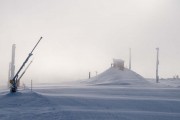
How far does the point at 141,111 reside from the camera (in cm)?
2133

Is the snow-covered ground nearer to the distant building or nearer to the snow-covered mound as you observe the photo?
the snow-covered mound

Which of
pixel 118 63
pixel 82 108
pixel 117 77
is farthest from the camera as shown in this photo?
pixel 118 63

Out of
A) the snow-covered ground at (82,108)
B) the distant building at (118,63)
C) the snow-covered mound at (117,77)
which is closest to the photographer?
the snow-covered ground at (82,108)

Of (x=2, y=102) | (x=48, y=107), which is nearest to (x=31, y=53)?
(x=2, y=102)

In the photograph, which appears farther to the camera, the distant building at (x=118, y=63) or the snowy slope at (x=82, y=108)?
the distant building at (x=118, y=63)

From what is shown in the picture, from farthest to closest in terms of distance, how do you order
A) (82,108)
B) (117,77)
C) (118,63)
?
(118,63), (117,77), (82,108)

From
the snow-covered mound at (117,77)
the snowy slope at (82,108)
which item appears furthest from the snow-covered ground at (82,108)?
the snow-covered mound at (117,77)

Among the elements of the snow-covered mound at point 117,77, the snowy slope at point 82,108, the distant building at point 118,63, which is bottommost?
the snowy slope at point 82,108

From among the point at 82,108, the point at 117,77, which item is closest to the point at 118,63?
the point at 117,77

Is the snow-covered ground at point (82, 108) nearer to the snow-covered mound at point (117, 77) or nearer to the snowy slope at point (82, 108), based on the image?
the snowy slope at point (82, 108)

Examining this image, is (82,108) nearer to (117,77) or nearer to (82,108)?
(82,108)

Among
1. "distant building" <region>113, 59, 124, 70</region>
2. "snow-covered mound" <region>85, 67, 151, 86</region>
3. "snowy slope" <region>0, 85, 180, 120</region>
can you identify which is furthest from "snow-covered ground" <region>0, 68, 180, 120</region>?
"distant building" <region>113, 59, 124, 70</region>

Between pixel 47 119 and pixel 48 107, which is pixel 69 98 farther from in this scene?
pixel 47 119

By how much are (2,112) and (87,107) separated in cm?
517
